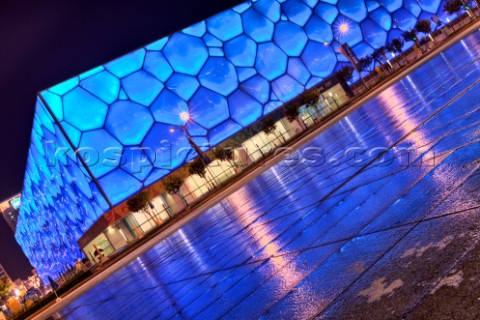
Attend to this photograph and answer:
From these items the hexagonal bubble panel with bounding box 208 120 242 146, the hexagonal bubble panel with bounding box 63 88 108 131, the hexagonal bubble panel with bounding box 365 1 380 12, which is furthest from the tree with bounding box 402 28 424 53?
the hexagonal bubble panel with bounding box 63 88 108 131

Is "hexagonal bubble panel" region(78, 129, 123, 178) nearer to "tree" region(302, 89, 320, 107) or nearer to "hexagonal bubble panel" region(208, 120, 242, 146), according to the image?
"hexagonal bubble panel" region(208, 120, 242, 146)

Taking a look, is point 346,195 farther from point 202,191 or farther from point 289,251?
point 202,191

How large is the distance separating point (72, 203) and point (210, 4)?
1942 centimetres

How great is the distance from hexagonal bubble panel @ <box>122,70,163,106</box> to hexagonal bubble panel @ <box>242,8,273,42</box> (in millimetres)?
10281

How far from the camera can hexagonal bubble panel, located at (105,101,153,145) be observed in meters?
28.9

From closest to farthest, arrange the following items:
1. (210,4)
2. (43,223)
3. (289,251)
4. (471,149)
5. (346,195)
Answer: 1. (471,149)
2. (289,251)
3. (346,195)
4. (210,4)
5. (43,223)

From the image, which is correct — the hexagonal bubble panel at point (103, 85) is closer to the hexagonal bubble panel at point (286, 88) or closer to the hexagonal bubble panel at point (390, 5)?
the hexagonal bubble panel at point (286, 88)

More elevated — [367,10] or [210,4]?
[210,4]

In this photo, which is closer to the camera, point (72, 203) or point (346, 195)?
point (346, 195)

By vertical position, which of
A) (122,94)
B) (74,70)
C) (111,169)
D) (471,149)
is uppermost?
(74,70)

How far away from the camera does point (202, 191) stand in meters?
30.6

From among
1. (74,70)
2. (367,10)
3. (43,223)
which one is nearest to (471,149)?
(74,70)

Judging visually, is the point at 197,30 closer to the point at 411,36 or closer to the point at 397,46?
the point at 397,46

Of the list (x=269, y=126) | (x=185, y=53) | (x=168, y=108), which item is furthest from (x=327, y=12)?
(x=168, y=108)
